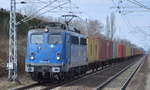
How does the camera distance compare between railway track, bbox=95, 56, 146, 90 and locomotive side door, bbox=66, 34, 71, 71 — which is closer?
railway track, bbox=95, 56, 146, 90

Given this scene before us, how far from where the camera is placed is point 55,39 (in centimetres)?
1948

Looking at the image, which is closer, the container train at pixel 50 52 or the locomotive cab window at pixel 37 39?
the container train at pixel 50 52

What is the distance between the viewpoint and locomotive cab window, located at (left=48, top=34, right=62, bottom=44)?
1934 centimetres

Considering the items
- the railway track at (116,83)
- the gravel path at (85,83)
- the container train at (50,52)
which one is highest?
the container train at (50,52)

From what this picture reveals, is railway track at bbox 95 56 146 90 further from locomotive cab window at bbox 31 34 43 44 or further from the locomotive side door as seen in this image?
locomotive cab window at bbox 31 34 43 44

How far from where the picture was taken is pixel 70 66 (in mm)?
20094

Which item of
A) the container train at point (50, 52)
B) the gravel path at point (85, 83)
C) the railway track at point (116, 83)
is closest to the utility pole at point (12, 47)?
the container train at point (50, 52)

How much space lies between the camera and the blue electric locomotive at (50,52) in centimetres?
1898

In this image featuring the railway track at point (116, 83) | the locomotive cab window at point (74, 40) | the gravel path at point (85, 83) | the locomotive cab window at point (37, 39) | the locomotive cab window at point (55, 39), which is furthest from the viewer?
the locomotive cab window at point (74, 40)

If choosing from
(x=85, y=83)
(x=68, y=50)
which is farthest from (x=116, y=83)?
(x=68, y=50)

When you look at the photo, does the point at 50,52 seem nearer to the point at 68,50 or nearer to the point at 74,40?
the point at 68,50

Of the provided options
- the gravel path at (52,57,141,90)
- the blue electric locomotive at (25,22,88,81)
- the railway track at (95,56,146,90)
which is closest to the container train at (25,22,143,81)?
the blue electric locomotive at (25,22,88,81)

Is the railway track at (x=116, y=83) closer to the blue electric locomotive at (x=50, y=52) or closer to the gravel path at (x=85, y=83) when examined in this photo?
the gravel path at (x=85, y=83)

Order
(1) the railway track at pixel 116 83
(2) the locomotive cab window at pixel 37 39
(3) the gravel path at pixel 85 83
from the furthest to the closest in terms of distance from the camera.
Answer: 1. (2) the locomotive cab window at pixel 37 39
2. (1) the railway track at pixel 116 83
3. (3) the gravel path at pixel 85 83
